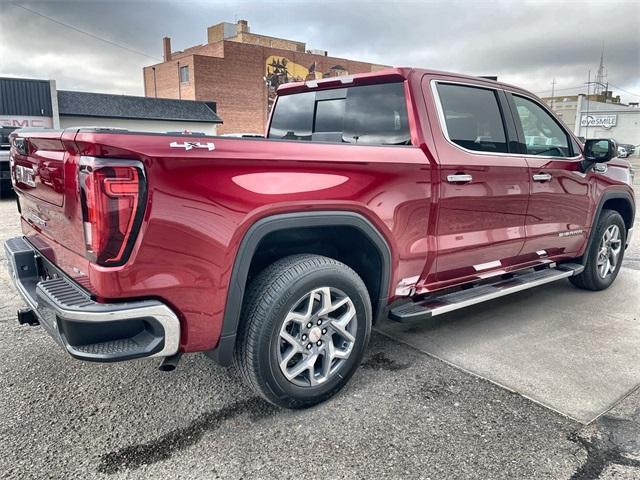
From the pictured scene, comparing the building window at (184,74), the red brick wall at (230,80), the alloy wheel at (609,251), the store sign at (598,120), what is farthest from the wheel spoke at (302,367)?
the store sign at (598,120)

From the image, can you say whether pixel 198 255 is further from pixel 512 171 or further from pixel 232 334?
pixel 512 171

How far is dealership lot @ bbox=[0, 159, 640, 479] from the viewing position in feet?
7.77

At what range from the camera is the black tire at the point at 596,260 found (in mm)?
4941

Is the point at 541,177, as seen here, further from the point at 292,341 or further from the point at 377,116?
the point at 292,341

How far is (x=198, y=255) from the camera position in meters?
2.27

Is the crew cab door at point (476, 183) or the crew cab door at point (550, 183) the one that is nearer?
the crew cab door at point (476, 183)

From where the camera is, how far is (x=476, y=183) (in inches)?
137

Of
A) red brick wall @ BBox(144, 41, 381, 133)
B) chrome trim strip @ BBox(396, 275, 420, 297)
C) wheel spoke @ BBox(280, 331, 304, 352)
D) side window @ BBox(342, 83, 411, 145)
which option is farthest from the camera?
red brick wall @ BBox(144, 41, 381, 133)

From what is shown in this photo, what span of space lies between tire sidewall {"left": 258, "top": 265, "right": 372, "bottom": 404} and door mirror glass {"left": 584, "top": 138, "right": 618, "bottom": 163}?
279cm

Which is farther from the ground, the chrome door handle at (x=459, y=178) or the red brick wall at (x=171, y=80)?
the red brick wall at (x=171, y=80)

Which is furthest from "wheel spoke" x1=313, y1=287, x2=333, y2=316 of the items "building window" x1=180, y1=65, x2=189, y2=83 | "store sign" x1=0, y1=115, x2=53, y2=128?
A: "building window" x1=180, y1=65, x2=189, y2=83

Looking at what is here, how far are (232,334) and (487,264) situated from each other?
2.13 meters

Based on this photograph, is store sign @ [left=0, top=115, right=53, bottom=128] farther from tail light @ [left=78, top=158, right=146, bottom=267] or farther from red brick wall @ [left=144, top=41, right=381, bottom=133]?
tail light @ [left=78, top=158, right=146, bottom=267]

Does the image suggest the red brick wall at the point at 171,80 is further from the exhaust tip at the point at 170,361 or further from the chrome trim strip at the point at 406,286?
the exhaust tip at the point at 170,361
